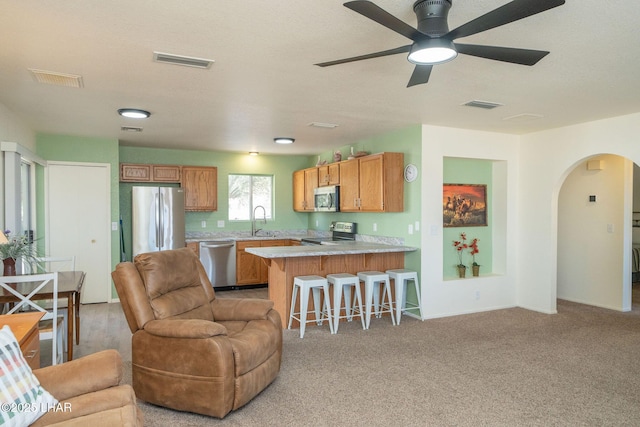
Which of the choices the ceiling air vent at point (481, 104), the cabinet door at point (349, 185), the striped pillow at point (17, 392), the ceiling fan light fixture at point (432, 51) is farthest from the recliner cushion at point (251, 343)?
the cabinet door at point (349, 185)

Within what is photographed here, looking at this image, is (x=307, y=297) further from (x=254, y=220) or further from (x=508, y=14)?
(x=254, y=220)

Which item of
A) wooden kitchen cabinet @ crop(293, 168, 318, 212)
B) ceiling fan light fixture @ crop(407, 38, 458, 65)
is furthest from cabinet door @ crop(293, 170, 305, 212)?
ceiling fan light fixture @ crop(407, 38, 458, 65)

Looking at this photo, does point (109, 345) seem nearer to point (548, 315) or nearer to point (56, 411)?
point (56, 411)

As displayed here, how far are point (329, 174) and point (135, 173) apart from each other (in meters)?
3.15

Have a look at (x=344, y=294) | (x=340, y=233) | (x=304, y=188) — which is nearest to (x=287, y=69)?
(x=344, y=294)

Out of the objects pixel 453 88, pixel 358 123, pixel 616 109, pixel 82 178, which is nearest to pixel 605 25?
pixel 453 88

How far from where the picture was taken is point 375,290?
17.4 feet

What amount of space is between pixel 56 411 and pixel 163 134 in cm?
471

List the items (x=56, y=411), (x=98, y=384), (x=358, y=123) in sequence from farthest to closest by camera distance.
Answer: (x=358, y=123), (x=98, y=384), (x=56, y=411)

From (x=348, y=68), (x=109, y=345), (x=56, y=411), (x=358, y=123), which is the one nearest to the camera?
(x=56, y=411)

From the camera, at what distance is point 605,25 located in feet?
7.92

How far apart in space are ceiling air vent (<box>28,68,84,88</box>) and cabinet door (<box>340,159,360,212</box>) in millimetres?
3495

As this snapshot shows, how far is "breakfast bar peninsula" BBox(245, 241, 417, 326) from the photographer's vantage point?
482cm

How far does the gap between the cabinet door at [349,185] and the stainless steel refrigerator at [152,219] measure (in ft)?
8.77
